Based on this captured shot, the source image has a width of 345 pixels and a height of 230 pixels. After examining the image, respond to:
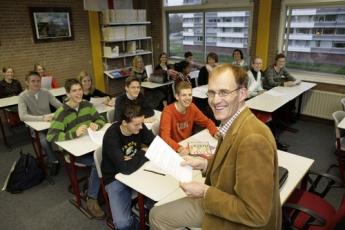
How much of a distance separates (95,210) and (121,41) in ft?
16.3

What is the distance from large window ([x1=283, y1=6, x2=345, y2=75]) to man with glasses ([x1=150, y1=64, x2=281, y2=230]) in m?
4.80

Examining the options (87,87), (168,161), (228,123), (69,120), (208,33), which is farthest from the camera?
(208,33)

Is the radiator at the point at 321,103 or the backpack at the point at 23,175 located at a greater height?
the radiator at the point at 321,103

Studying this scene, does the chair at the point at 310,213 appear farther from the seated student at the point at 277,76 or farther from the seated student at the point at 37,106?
the seated student at the point at 277,76

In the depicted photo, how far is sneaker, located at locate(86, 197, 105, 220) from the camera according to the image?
2.63 m

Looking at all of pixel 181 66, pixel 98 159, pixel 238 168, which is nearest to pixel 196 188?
pixel 238 168

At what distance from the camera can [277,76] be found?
5047 millimetres

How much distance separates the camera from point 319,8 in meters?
4.95

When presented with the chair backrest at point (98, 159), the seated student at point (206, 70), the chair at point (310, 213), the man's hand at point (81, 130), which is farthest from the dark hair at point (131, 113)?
the seated student at point (206, 70)

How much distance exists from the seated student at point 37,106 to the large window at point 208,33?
4.20 m

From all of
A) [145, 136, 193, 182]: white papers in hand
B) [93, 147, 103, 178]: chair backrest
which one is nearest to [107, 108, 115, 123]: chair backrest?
[93, 147, 103, 178]: chair backrest

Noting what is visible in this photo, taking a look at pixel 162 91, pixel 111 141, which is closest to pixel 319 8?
pixel 162 91

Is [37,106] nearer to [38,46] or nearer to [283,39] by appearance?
[38,46]

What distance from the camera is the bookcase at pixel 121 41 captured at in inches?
244
